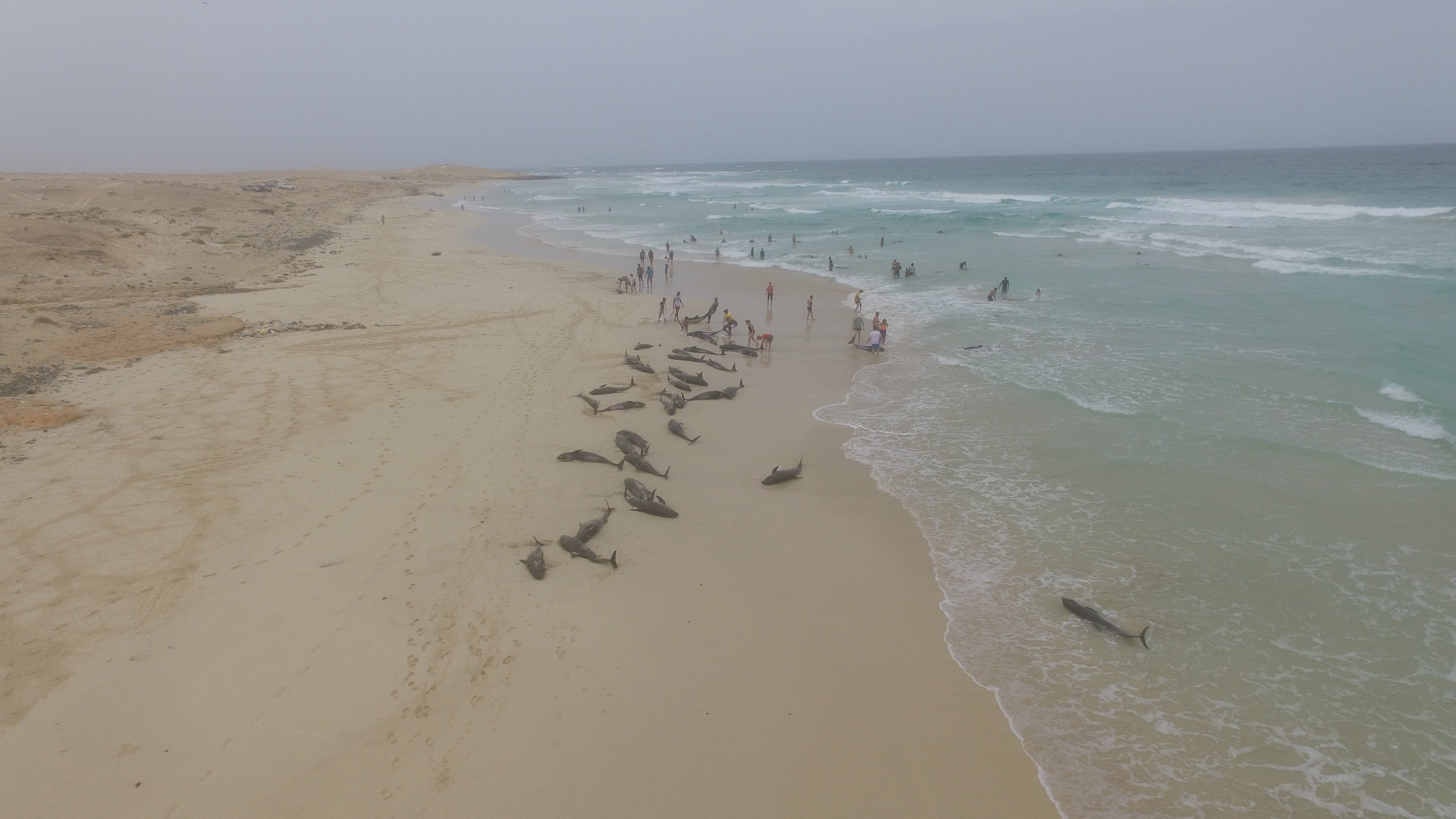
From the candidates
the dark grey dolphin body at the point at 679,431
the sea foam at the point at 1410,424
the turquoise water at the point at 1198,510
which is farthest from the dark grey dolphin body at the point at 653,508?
the sea foam at the point at 1410,424

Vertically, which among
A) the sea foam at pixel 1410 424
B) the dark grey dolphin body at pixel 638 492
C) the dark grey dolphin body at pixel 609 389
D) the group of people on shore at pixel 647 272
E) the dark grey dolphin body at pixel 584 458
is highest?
the group of people on shore at pixel 647 272

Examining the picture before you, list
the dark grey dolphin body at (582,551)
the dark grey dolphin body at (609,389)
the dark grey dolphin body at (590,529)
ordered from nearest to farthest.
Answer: the dark grey dolphin body at (582,551) → the dark grey dolphin body at (590,529) → the dark grey dolphin body at (609,389)

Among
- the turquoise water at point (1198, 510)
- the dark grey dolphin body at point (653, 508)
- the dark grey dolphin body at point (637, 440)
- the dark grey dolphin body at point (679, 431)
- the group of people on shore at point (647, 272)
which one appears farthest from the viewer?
the group of people on shore at point (647, 272)

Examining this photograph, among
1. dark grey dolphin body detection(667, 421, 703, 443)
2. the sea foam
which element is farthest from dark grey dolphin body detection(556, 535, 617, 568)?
the sea foam

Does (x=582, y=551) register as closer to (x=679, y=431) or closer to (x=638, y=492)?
(x=638, y=492)

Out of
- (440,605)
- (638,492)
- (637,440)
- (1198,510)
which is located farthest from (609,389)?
(1198,510)

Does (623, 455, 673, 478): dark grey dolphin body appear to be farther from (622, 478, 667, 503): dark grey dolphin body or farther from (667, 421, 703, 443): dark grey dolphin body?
(667, 421, 703, 443): dark grey dolphin body

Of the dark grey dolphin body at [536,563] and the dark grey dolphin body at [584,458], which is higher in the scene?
the dark grey dolphin body at [584,458]

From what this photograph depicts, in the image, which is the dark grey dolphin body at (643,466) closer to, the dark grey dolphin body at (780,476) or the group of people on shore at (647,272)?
the dark grey dolphin body at (780,476)
